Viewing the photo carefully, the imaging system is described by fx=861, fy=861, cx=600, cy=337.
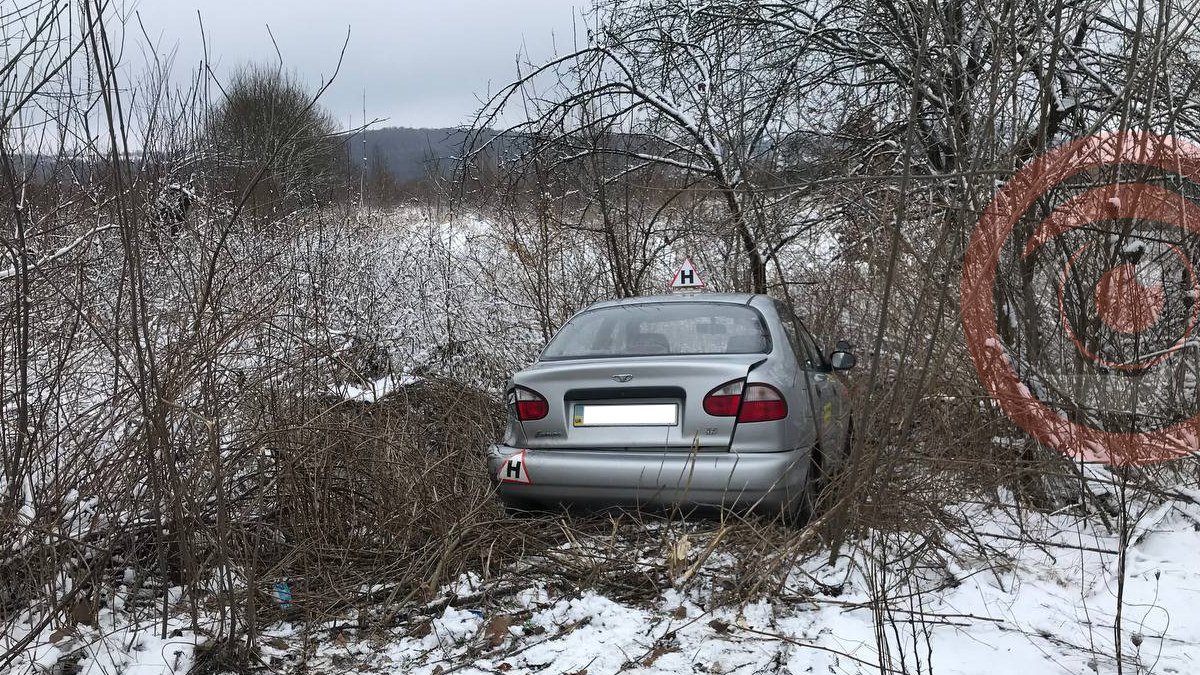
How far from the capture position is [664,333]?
15.9ft

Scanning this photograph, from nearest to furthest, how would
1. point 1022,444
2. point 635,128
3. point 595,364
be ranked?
1. point 595,364
2. point 1022,444
3. point 635,128

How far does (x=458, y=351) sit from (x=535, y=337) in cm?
100

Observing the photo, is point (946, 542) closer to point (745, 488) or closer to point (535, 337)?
point (745, 488)

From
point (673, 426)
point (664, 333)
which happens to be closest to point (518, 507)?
point (673, 426)

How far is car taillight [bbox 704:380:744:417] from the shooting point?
412 cm

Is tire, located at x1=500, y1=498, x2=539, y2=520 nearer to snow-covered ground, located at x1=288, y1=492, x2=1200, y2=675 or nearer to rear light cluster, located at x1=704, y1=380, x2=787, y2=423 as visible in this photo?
snow-covered ground, located at x1=288, y1=492, x2=1200, y2=675

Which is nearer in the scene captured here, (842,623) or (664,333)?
(842,623)

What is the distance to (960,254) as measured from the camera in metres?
5.04

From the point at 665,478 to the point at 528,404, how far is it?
846mm

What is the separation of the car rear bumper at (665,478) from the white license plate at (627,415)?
0.47ft

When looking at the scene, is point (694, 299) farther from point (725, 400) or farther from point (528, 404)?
point (528, 404)

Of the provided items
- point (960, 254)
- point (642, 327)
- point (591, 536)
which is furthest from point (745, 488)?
point (960, 254)

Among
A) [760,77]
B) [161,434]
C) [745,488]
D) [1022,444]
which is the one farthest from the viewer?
[760,77]

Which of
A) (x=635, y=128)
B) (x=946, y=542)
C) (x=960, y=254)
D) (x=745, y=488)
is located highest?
(x=635, y=128)
